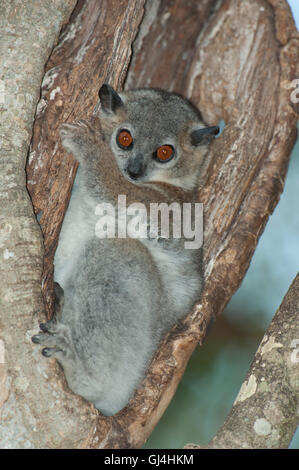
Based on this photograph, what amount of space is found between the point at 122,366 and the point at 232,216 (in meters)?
1.64

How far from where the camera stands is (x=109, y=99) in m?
4.23

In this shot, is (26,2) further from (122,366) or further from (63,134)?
(122,366)

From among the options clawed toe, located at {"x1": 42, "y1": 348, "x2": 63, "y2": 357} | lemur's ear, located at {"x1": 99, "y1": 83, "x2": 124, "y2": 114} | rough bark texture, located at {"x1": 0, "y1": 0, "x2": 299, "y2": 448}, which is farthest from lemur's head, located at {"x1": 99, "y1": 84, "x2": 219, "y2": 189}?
clawed toe, located at {"x1": 42, "y1": 348, "x2": 63, "y2": 357}

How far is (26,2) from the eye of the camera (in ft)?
12.2

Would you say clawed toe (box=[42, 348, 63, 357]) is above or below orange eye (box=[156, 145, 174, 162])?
below

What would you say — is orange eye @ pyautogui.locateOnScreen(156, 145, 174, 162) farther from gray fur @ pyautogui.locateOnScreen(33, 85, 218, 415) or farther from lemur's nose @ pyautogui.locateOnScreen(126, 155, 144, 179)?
lemur's nose @ pyautogui.locateOnScreen(126, 155, 144, 179)

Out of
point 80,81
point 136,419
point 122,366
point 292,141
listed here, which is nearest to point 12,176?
point 80,81

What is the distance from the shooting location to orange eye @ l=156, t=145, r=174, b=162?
173 inches

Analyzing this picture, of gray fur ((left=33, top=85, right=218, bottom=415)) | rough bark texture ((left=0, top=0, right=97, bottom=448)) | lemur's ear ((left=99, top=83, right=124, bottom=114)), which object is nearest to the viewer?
rough bark texture ((left=0, top=0, right=97, bottom=448))

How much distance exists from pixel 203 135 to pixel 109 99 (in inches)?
32.4

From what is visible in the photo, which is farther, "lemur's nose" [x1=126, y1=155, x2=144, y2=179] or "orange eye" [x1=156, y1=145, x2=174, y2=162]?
"orange eye" [x1=156, y1=145, x2=174, y2=162]

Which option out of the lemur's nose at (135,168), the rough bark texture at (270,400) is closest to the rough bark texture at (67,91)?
the lemur's nose at (135,168)

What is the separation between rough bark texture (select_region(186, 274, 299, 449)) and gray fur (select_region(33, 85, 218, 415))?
97 centimetres
